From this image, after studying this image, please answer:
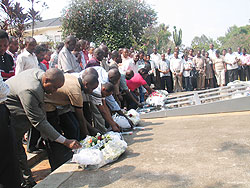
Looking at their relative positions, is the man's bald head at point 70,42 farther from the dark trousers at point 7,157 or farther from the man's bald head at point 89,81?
the dark trousers at point 7,157

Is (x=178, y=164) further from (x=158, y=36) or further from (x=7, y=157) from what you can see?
(x=158, y=36)

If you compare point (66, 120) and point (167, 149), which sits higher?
point (66, 120)

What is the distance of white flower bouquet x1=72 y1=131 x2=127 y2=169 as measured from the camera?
3.23 m

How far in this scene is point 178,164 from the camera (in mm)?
3160

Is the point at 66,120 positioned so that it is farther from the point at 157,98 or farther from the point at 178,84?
the point at 178,84

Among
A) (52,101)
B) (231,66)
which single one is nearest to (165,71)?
(231,66)

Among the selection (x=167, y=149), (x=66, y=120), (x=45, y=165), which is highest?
(x=66, y=120)

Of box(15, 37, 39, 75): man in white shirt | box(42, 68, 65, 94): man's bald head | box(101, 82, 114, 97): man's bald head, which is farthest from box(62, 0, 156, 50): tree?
box(42, 68, 65, 94): man's bald head

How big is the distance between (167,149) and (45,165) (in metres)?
2.10

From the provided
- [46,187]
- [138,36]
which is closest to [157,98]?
[46,187]

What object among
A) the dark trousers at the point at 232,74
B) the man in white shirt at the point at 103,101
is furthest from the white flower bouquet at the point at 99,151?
the dark trousers at the point at 232,74

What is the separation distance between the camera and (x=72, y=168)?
11.0 ft

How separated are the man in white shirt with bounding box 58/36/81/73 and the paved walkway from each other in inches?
74.4

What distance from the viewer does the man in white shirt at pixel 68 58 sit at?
5.18m
